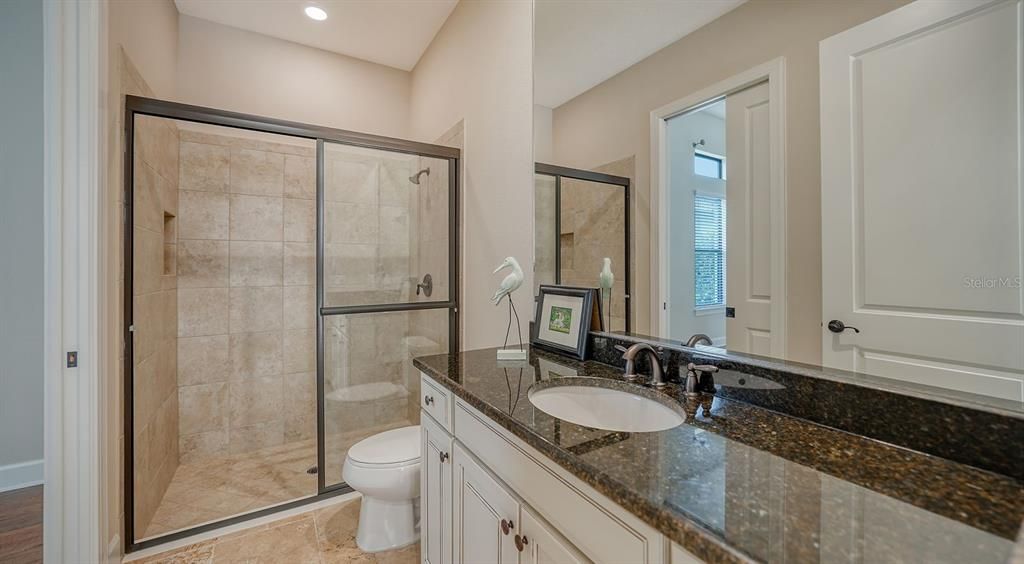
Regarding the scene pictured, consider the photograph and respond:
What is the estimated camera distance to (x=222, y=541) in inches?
71.9

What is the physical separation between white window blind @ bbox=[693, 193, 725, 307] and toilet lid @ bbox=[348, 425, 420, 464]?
4.46ft

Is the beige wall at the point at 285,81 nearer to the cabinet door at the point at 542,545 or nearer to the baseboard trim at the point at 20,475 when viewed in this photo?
the baseboard trim at the point at 20,475

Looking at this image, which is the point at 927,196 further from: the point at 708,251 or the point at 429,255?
the point at 429,255

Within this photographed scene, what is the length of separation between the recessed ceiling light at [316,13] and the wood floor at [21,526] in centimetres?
291

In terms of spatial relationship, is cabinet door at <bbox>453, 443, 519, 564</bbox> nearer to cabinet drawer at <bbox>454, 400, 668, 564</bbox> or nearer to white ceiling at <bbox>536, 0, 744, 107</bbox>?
cabinet drawer at <bbox>454, 400, 668, 564</bbox>

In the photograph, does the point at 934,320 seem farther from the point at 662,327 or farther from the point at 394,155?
the point at 394,155

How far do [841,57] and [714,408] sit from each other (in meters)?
0.76

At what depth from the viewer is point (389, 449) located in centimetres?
184

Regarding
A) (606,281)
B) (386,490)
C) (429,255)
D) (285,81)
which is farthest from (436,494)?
(285,81)

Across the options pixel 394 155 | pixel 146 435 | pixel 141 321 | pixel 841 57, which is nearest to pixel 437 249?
pixel 394 155

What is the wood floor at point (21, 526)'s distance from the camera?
5.57 ft

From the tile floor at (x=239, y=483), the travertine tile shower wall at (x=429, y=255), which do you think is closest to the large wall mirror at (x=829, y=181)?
the travertine tile shower wall at (x=429, y=255)

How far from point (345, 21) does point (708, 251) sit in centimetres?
256

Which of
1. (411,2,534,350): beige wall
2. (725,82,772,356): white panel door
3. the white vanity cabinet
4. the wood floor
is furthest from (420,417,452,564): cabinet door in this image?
the wood floor
